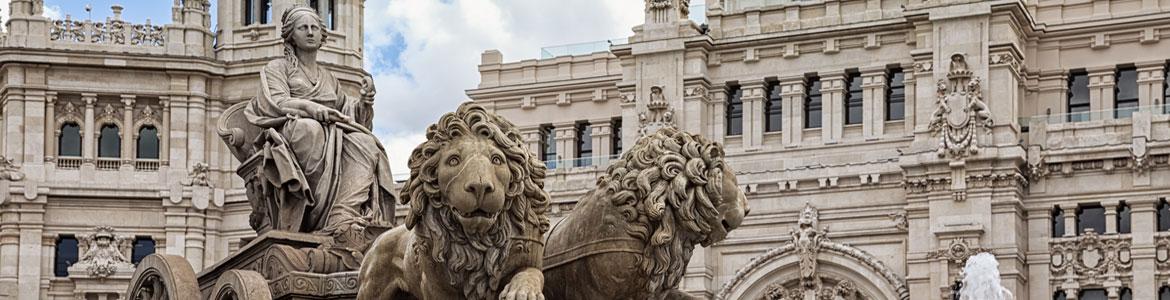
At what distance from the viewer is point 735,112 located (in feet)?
221

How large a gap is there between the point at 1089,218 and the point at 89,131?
98.0ft

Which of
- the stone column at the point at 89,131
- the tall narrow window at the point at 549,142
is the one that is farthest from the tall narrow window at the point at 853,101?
the stone column at the point at 89,131

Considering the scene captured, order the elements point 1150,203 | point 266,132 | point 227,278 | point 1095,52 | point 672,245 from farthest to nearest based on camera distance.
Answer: point 1095,52 → point 1150,203 → point 266,132 → point 227,278 → point 672,245

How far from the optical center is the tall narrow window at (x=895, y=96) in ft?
213

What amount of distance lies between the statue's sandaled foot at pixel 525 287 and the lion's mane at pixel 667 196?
650 millimetres

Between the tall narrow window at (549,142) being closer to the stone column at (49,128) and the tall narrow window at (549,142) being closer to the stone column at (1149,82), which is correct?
the stone column at (49,128)

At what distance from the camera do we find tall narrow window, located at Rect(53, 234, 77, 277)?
71.6 meters

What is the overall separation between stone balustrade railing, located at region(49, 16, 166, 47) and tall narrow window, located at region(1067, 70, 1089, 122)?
2736 cm

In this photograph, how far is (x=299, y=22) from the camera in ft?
56.8

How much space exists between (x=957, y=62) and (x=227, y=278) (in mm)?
47769

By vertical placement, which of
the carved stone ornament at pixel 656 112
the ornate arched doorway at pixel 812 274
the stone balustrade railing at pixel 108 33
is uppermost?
the stone balustrade railing at pixel 108 33

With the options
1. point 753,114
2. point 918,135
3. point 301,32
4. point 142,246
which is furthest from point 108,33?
point 301,32

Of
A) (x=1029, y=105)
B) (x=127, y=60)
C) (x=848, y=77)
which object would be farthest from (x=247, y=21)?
(x=1029, y=105)

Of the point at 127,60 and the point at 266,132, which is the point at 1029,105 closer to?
the point at 127,60
